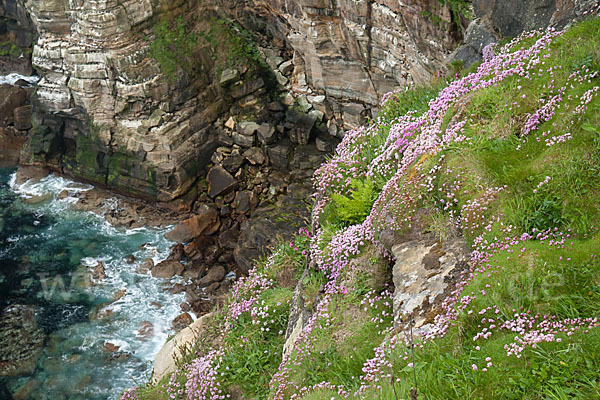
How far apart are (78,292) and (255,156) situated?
35.2ft

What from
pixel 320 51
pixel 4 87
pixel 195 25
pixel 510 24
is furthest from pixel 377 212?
pixel 4 87

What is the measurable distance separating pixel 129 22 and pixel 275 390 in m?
24.5

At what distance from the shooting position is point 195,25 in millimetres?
30062

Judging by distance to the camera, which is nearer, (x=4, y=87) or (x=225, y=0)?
(x=225, y=0)

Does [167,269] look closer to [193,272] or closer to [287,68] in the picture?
[193,272]

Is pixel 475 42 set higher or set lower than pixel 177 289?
higher

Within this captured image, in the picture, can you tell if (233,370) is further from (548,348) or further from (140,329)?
(140,329)

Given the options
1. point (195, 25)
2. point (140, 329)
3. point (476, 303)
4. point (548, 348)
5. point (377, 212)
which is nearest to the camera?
point (548, 348)

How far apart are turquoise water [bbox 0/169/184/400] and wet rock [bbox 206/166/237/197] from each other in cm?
327

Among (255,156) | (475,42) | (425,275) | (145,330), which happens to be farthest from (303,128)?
(425,275)

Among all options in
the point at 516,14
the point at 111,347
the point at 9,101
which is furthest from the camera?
the point at 9,101

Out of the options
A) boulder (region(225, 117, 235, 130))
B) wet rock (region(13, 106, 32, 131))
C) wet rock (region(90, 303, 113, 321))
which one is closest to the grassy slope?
wet rock (region(90, 303, 113, 321))

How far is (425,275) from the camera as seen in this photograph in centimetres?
621

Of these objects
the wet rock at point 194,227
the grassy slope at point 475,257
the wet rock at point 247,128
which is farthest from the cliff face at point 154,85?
the grassy slope at point 475,257
